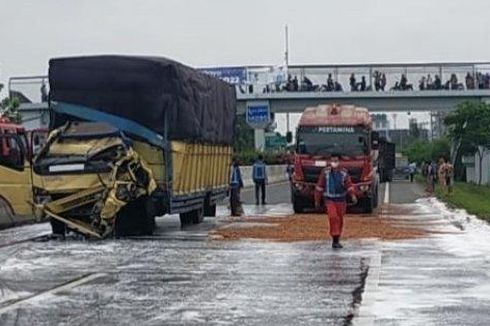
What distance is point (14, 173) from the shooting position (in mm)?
27172

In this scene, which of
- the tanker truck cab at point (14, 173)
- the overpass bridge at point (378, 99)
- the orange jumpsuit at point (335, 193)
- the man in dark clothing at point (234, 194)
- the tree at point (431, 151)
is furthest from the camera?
the tree at point (431, 151)

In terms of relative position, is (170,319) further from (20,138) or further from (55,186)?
(20,138)

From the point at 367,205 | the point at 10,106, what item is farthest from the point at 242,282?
the point at 10,106

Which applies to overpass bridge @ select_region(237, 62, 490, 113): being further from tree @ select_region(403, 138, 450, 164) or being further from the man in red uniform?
the man in red uniform

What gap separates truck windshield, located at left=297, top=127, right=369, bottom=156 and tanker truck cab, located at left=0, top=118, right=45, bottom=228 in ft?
30.7

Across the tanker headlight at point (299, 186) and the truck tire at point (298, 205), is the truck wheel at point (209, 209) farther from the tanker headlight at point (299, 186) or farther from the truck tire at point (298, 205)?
the truck tire at point (298, 205)

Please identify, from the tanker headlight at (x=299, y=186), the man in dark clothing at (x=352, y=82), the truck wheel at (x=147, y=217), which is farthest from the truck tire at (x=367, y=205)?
the man in dark clothing at (x=352, y=82)

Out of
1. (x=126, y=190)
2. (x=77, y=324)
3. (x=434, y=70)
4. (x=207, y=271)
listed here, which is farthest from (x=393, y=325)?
(x=434, y=70)

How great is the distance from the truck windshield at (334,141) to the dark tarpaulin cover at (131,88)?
8.71 meters

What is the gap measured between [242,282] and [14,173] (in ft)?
42.1

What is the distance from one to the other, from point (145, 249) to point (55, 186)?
2.98 meters

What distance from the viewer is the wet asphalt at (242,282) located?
12.4 metres

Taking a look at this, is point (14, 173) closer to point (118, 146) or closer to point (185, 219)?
point (185, 219)

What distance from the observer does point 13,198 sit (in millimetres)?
27172
